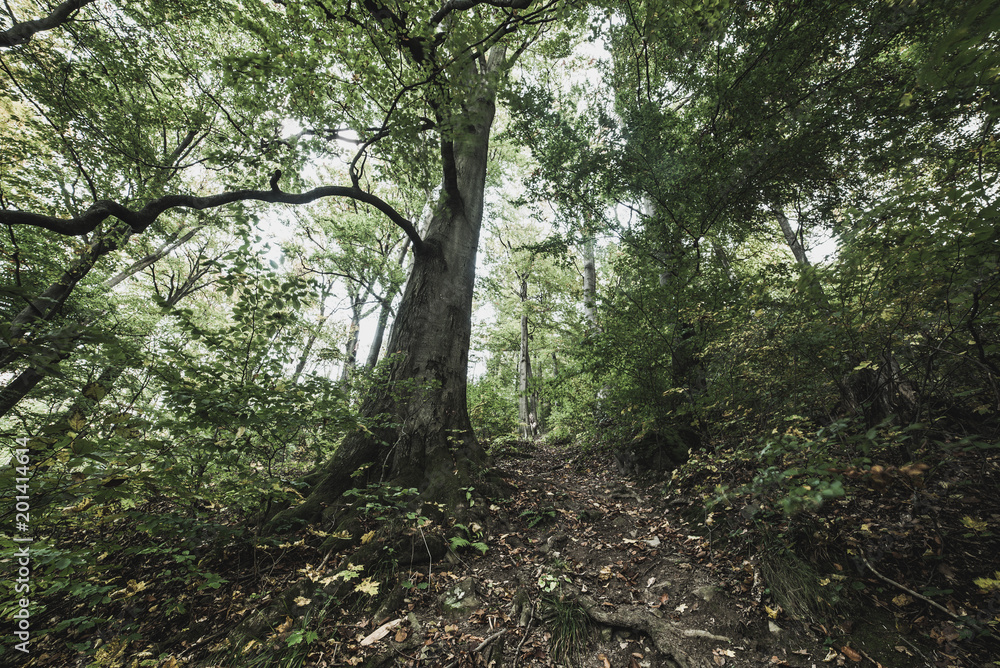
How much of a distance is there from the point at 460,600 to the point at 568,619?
0.93 meters

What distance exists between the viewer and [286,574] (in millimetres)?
3031

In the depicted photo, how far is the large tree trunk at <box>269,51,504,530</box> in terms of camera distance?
387 cm

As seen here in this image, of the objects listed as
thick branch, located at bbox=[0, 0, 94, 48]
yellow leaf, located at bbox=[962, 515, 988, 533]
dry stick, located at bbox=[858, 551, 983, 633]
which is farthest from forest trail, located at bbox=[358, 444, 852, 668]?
thick branch, located at bbox=[0, 0, 94, 48]

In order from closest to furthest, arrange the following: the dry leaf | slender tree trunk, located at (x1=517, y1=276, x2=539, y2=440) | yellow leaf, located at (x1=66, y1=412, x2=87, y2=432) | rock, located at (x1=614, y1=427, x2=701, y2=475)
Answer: yellow leaf, located at (x1=66, y1=412, x2=87, y2=432) < the dry leaf < rock, located at (x1=614, y1=427, x2=701, y2=475) < slender tree trunk, located at (x1=517, y1=276, x2=539, y2=440)

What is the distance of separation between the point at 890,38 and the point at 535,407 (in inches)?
457

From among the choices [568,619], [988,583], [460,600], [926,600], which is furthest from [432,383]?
[988,583]

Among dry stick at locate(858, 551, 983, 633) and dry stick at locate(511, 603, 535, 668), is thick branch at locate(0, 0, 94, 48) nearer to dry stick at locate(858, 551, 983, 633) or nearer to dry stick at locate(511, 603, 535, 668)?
dry stick at locate(511, 603, 535, 668)

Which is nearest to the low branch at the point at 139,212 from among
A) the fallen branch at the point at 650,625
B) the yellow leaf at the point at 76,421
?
the yellow leaf at the point at 76,421

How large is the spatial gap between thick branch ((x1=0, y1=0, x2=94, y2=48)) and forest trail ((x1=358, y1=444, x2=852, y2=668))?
8363mm

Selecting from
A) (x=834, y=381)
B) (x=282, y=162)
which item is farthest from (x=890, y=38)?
(x=282, y=162)

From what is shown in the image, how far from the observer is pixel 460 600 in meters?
2.92

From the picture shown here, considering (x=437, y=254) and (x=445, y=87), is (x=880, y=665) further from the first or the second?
(x=445, y=87)

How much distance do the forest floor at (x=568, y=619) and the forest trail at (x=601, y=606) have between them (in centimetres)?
1

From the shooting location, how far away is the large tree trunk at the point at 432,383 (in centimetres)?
387
